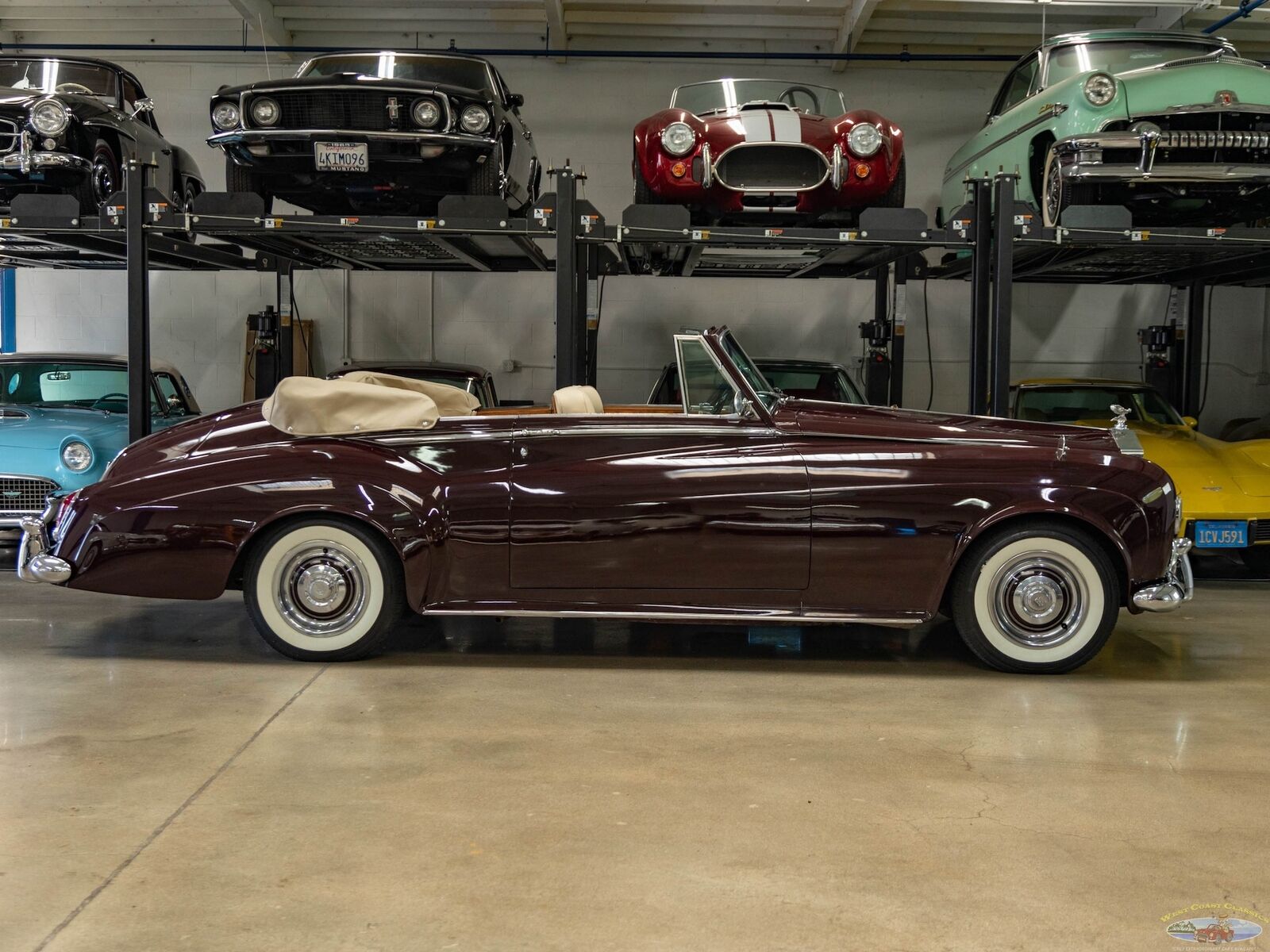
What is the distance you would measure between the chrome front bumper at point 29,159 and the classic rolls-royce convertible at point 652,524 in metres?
3.36

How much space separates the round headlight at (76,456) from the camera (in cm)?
634

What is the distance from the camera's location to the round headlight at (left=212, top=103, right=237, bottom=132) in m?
6.53

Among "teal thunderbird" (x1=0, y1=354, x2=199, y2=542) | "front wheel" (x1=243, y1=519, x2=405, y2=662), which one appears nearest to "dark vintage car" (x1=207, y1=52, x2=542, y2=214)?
"teal thunderbird" (x1=0, y1=354, x2=199, y2=542)

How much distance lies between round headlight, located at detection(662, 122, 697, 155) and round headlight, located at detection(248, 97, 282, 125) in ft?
7.57

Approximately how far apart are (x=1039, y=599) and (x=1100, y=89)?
3688 mm

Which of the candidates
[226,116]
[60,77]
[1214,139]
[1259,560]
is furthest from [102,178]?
[1259,560]

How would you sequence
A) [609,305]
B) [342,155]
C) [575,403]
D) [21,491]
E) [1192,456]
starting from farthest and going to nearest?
[609,305], [1192,456], [342,155], [21,491], [575,403]

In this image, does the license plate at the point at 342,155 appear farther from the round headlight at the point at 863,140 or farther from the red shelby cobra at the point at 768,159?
the round headlight at the point at 863,140

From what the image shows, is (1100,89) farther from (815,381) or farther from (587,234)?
(587,234)

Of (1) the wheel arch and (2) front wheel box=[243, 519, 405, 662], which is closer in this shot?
(1) the wheel arch

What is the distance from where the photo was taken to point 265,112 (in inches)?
257

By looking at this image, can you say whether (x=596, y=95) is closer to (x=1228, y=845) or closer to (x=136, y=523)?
(x=136, y=523)

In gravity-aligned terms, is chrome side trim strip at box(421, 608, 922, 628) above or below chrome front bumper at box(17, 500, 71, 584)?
below

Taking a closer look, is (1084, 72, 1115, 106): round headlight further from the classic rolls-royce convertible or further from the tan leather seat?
the tan leather seat
